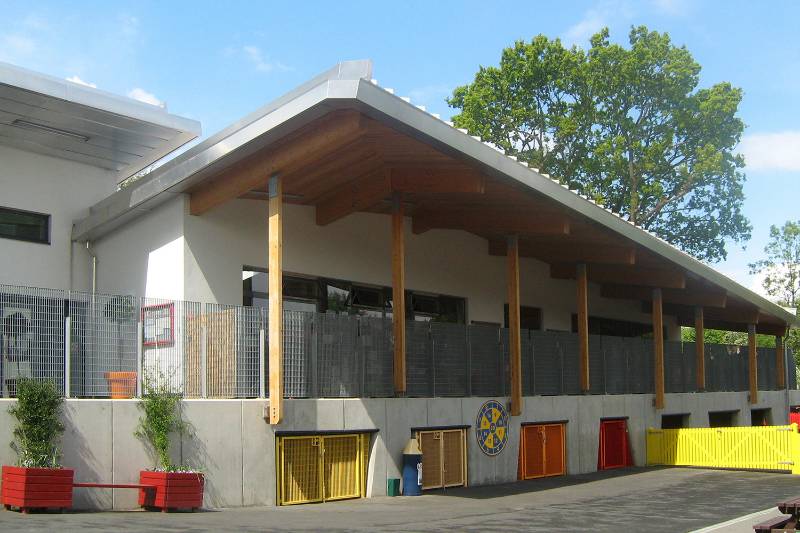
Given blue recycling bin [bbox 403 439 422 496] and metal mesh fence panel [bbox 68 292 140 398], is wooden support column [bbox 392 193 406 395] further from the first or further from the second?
metal mesh fence panel [bbox 68 292 140 398]

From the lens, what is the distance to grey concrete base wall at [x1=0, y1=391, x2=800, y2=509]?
14570 millimetres

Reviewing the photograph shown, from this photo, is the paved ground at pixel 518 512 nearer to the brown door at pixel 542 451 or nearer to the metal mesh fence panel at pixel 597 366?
the brown door at pixel 542 451

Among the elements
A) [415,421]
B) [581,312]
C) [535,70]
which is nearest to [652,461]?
[581,312]

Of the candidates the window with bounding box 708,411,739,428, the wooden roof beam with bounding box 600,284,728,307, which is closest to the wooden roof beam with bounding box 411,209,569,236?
the wooden roof beam with bounding box 600,284,728,307

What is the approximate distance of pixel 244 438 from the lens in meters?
16.5

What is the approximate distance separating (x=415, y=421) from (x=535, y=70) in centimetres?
2815

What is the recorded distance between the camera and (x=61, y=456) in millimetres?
14219

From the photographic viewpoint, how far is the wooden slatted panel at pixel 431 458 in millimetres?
20156

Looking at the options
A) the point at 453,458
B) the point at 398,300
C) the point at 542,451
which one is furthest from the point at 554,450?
the point at 398,300

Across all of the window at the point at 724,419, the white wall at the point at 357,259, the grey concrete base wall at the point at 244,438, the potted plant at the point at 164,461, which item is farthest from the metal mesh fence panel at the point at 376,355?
the window at the point at 724,419

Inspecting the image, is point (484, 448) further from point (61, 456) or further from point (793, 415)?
point (793, 415)

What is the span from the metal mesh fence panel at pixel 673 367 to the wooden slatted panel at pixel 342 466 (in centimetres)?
1574

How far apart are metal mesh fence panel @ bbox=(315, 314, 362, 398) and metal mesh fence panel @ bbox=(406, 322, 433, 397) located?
1.65 m

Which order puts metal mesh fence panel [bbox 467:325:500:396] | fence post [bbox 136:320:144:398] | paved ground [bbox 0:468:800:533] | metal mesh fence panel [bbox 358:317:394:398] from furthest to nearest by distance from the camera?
metal mesh fence panel [bbox 467:325:500:396]
metal mesh fence panel [bbox 358:317:394:398]
fence post [bbox 136:320:144:398]
paved ground [bbox 0:468:800:533]
